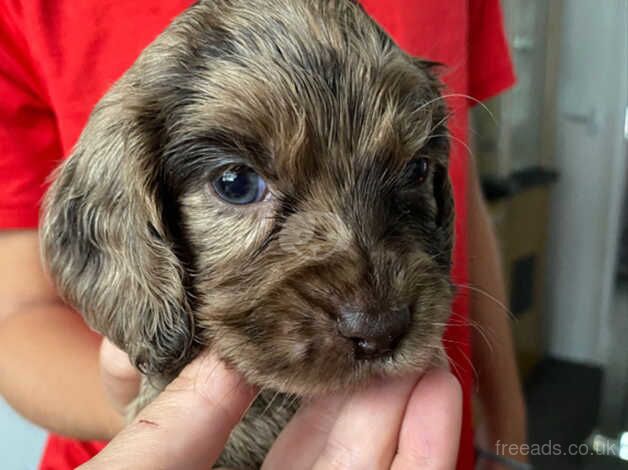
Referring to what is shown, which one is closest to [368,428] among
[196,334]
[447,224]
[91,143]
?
[196,334]

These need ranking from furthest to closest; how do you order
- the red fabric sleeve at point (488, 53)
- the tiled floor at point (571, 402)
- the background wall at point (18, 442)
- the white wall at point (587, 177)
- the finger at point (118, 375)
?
1. the white wall at point (587, 177)
2. the tiled floor at point (571, 402)
3. the background wall at point (18, 442)
4. the red fabric sleeve at point (488, 53)
5. the finger at point (118, 375)

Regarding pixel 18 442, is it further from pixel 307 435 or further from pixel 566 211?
pixel 566 211

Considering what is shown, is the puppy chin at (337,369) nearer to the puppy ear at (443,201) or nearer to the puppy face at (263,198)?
the puppy face at (263,198)

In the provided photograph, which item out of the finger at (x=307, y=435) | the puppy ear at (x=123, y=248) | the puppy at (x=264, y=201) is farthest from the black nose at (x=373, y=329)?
the puppy ear at (x=123, y=248)

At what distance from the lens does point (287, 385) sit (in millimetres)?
1079

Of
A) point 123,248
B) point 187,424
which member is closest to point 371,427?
point 187,424

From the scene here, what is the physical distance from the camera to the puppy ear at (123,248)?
1200mm

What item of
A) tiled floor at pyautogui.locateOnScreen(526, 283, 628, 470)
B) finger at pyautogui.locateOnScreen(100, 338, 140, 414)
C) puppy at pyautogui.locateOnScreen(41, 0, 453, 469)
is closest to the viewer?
puppy at pyautogui.locateOnScreen(41, 0, 453, 469)

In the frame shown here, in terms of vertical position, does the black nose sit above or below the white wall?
above

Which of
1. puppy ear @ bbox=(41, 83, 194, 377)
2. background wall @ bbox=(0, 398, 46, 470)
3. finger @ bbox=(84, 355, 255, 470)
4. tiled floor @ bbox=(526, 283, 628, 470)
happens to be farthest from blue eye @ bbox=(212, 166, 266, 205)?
tiled floor @ bbox=(526, 283, 628, 470)

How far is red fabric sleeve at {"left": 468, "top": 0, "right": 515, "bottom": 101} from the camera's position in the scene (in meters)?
1.96

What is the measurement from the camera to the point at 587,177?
425 centimetres

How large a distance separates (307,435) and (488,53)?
1316 millimetres

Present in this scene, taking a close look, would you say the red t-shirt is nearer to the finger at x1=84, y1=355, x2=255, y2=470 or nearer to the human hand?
the human hand
